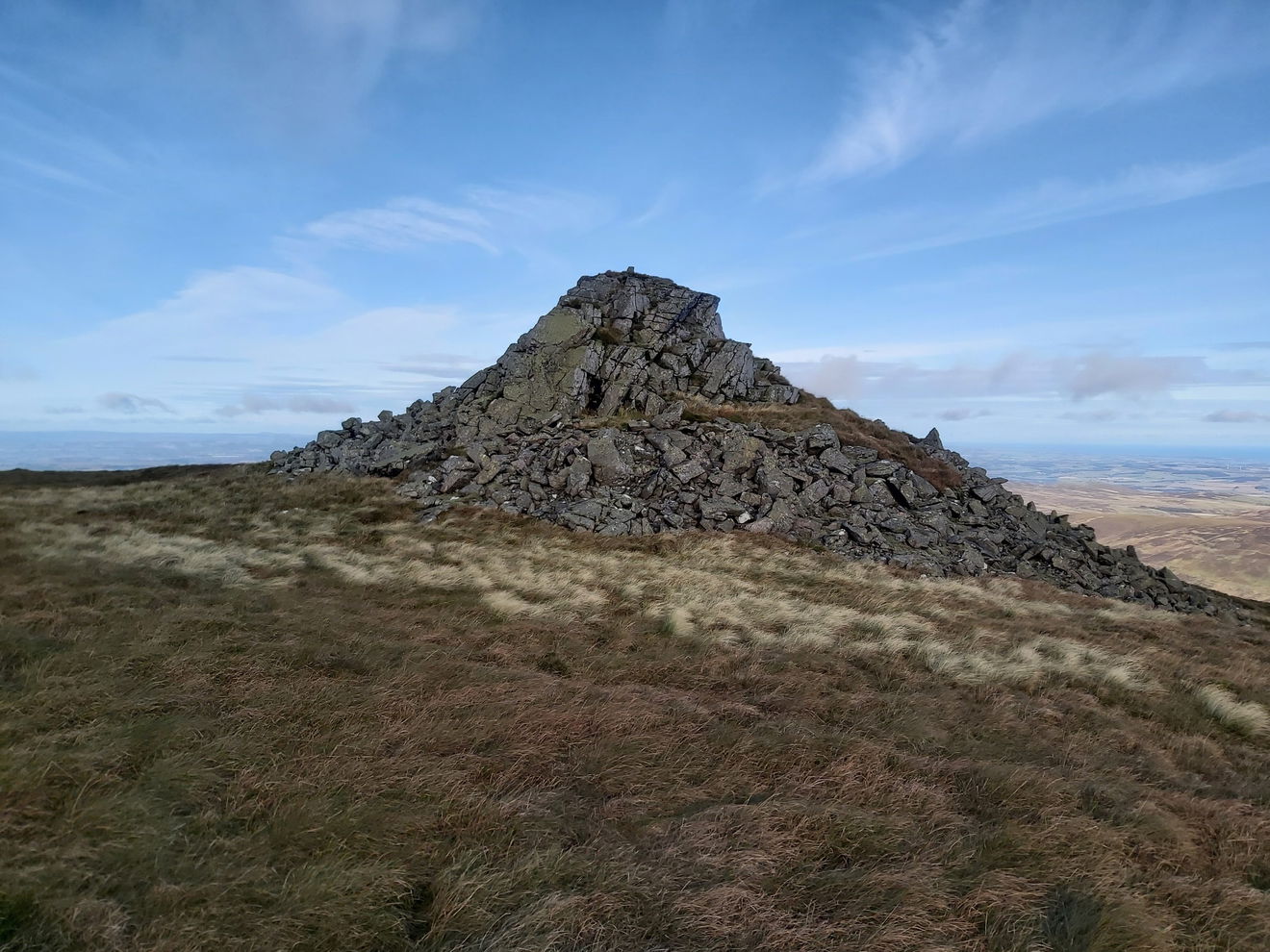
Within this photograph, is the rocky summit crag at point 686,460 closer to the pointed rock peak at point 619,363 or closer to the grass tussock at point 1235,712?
the pointed rock peak at point 619,363

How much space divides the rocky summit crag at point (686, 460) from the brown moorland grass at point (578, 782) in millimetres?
12396

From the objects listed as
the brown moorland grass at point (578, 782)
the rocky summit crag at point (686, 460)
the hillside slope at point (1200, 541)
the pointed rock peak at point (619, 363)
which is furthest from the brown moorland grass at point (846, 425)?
the hillside slope at point (1200, 541)

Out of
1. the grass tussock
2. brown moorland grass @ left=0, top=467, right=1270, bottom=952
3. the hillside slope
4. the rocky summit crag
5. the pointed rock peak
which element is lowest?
the hillside slope

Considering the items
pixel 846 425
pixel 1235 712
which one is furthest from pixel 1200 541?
pixel 1235 712

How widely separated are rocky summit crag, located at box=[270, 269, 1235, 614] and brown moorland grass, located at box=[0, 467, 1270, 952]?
40.7 ft

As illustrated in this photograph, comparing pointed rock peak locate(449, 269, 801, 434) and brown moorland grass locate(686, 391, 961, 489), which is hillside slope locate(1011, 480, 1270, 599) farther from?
pointed rock peak locate(449, 269, 801, 434)

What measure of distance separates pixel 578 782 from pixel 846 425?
105 feet

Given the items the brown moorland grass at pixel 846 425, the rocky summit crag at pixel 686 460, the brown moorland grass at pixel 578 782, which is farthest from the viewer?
the brown moorland grass at pixel 846 425

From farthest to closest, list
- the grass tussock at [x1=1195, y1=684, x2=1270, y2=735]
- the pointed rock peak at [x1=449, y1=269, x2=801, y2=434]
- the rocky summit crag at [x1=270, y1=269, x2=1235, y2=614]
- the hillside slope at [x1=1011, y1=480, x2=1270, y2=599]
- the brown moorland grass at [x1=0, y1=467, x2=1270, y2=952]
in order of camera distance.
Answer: the hillside slope at [x1=1011, y1=480, x2=1270, y2=599]
the pointed rock peak at [x1=449, y1=269, x2=801, y2=434]
the rocky summit crag at [x1=270, y1=269, x2=1235, y2=614]
the grass tussock at [x1=1195, y1=684, x2=1270, y2=735]
the brown moorland grass at [x1=0, y1=467, x2=1270, y2=952]

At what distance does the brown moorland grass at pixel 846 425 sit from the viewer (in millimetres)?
31391

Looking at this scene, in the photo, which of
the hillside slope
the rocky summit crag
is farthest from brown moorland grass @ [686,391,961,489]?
the hillside slope

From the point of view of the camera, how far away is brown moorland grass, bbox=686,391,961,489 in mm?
31391

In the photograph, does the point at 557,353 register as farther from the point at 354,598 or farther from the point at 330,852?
the point at 330,852

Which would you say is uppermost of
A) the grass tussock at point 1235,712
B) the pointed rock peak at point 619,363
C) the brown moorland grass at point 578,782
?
the pointed rock peak at point 619,363
